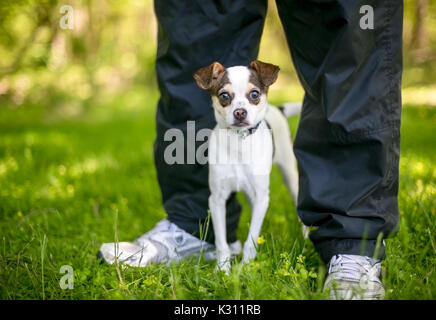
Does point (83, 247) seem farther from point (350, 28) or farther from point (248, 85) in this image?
point (350, 28)

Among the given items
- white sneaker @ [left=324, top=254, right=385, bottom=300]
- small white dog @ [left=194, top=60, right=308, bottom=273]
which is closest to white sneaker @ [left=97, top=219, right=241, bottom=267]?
small white dog @ [left=194, top=60, right=308, bottom=273]

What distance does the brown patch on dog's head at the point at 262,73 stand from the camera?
1984 mm

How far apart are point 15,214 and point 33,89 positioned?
103 inches

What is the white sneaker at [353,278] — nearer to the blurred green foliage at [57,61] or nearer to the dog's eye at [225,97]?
the dog's eye at [225,97]

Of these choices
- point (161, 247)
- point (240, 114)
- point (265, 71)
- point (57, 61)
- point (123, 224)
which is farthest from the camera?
point (57, 61)

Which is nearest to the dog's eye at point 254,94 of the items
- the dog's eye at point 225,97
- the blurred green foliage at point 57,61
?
the dog's eye at point 225,97

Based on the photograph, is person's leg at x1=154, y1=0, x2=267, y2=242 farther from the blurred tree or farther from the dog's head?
the blurred tree

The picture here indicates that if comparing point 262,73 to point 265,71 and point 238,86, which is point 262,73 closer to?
point 265,71

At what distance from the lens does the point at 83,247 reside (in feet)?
6.97

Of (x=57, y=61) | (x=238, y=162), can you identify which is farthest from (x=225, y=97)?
(x=57, y=61)

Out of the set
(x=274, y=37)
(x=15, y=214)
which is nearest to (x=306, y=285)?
(x=15, y=214)

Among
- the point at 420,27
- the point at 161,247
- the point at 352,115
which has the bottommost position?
the point at 161,247

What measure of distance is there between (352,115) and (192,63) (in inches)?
36.7

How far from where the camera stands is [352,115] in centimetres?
162
